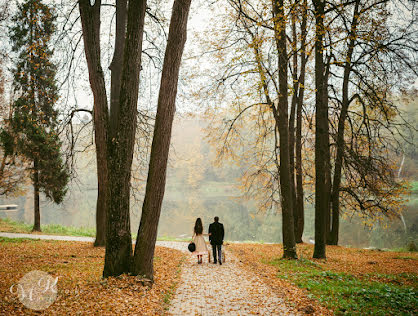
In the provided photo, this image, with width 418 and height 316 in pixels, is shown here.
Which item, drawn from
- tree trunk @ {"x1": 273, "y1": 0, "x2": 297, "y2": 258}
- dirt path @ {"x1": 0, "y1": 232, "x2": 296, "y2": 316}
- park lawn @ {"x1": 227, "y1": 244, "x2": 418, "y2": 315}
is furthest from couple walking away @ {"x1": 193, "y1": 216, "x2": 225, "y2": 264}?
tree trunk @ {"x1": 273, "y1": 0, "x2": 297, "y2": 258}

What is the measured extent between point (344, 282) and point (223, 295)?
2.78 meters

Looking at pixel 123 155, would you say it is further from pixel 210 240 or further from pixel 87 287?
pixel 210 240

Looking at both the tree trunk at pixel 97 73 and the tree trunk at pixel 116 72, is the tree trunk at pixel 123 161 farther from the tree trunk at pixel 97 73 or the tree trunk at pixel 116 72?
the tree trunk at pixel 116 72

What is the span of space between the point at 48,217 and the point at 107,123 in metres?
32.4

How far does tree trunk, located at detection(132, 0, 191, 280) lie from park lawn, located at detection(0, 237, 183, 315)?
0.46 meters

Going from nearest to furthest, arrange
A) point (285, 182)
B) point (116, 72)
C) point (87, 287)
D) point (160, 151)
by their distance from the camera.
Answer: point (87, 287) → point (160, 151) → point (116, 72) → point (285, 182)

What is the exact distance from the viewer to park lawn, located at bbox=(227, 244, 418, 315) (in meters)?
4.82

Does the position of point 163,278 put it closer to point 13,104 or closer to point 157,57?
point 157,57

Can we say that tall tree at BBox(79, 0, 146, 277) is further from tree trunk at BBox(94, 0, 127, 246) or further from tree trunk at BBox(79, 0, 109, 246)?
tree trunk at BBox(94, 0, 127, 246)

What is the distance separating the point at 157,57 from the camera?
9.93m

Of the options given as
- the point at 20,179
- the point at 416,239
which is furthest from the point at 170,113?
the point at 416,239

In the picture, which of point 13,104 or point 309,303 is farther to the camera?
point 13,104

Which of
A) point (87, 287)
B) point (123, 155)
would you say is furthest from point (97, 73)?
point (87, 287)

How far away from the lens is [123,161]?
19.0 feet
